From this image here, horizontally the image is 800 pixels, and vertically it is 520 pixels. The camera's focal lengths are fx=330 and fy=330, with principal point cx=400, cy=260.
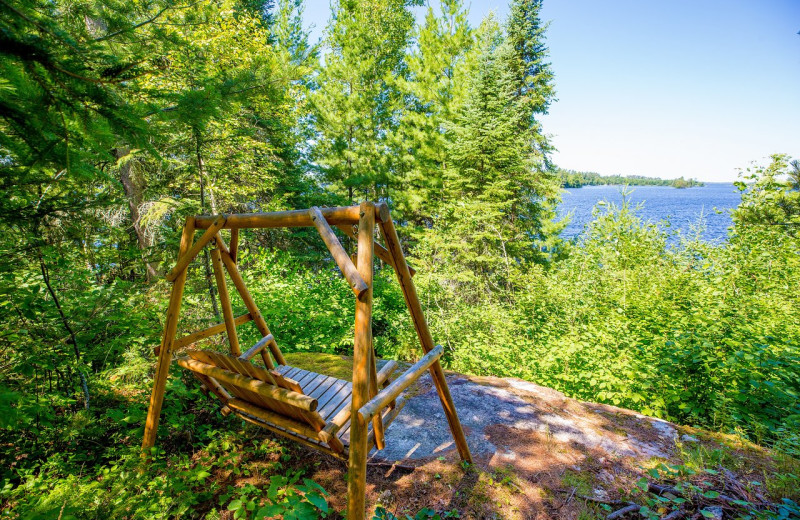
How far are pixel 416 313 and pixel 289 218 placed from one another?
118cm

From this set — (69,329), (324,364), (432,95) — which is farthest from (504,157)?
(69,329)

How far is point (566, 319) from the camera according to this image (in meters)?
7.01

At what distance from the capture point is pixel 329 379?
10.8ft

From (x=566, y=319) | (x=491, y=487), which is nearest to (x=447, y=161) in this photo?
(x=566, y=319)

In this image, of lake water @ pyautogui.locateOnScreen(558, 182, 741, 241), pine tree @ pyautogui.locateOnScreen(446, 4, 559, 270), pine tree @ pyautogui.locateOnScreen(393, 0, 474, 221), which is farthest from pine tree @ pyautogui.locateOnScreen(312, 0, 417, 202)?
lake water @ pyautogui.locateOnScreen(558, 182, 741, 241)

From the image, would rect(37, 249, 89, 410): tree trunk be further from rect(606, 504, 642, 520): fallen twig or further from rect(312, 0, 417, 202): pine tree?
rect(312, 0, 417, 202): pine tree

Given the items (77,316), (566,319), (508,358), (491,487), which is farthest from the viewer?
(566,319)

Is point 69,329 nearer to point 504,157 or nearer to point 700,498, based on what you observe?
point 700,498

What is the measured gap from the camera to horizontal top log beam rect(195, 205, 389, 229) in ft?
7.14

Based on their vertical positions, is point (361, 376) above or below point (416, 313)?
below

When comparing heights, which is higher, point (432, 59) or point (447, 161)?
point (432, 59)

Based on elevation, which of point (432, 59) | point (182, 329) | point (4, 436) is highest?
point (432, 59)

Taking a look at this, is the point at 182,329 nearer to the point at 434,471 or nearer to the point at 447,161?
the point at 434,471

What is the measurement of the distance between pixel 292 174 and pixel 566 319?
1097 cm
